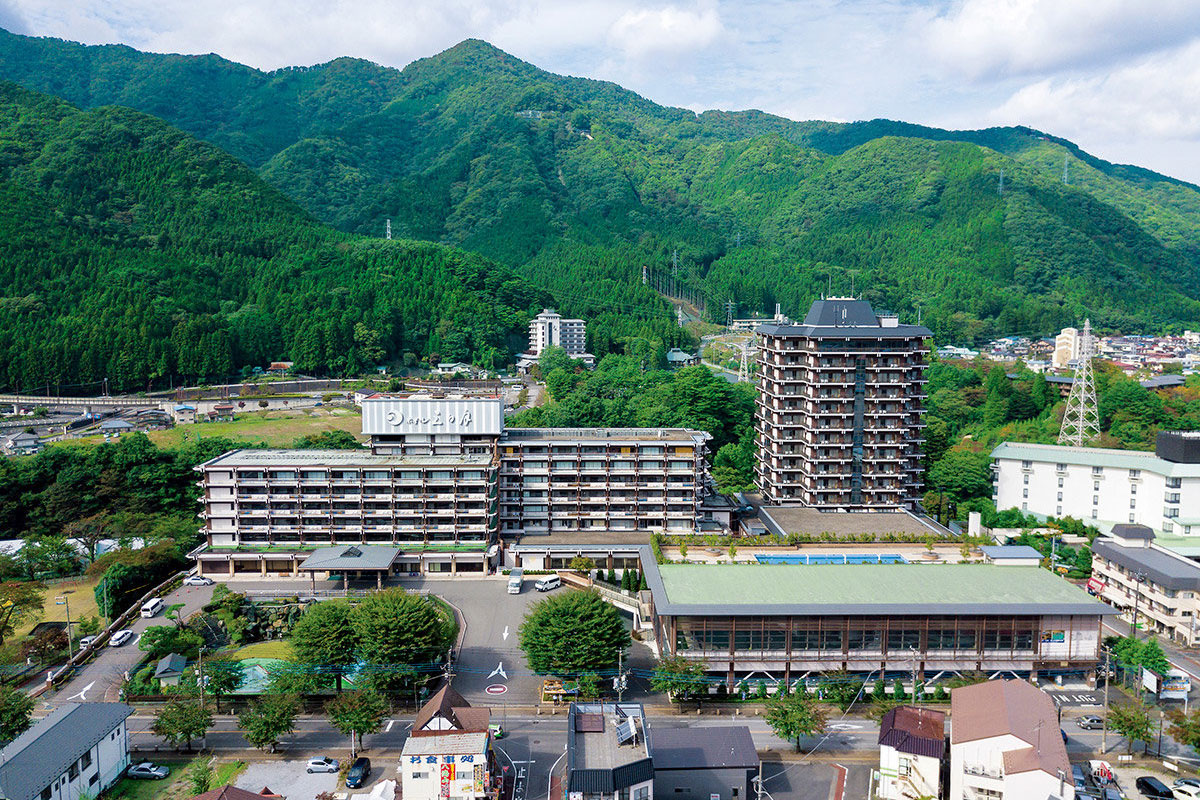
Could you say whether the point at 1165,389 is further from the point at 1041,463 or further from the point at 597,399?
the point at 597,399

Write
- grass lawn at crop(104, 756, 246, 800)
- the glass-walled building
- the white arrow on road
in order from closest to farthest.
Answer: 1. grass lawn at crop(104, 756, 246, 800)
2. the white arrow on road
3. the glass-walled building

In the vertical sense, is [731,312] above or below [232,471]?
above

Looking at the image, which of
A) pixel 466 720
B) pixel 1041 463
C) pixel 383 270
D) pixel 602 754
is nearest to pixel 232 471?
pixel 466 720

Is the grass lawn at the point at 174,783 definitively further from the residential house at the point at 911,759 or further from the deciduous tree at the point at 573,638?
the residential house at the point at 911,759

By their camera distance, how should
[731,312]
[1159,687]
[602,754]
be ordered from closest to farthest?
[602,754] → [1159,687] → [731,312]

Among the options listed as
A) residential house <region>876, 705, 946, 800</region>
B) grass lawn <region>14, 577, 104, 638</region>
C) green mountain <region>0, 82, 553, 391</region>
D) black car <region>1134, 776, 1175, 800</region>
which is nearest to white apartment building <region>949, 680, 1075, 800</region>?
residential house <region>876, 705, 946, 800</region>

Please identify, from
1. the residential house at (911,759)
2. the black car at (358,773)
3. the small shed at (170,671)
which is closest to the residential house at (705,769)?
the residential house at (911,759)

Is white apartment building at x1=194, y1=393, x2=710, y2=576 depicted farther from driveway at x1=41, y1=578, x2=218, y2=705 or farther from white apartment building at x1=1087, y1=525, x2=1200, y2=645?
white apartment building at x1=1087, y1=525, x2=1200, y2=645
